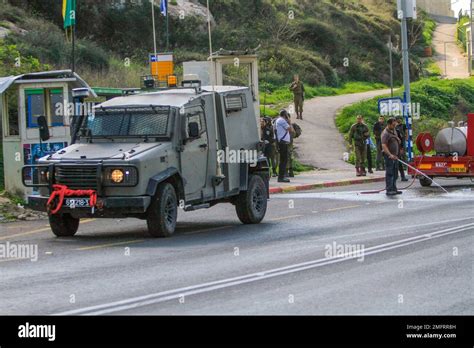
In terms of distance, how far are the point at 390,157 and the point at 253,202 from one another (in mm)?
7060

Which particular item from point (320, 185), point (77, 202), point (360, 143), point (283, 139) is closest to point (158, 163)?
point (77, 202)

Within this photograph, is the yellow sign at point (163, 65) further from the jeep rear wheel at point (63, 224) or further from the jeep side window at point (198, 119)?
the jeep rear wheel at point (63, 224)

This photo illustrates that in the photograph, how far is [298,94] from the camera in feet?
139

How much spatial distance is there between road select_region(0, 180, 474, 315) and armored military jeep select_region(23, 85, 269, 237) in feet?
1.74

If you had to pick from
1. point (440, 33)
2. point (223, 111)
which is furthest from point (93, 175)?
point (440, 33)

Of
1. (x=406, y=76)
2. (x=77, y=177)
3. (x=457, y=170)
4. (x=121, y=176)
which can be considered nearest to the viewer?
(x=121, y=176)

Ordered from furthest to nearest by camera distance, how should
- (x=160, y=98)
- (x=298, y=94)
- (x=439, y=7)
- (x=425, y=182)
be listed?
1. (x=439, y=7)
2. (x=298, y=94)
3. (x=425, y=182)
4. (x=160, y=98)

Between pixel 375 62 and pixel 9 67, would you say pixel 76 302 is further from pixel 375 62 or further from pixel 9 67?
pixel 375 62

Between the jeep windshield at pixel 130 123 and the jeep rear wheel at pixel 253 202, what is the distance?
105 inches

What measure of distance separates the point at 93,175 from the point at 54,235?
1.87 meters

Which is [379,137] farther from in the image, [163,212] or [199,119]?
[163,212]

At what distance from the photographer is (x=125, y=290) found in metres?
12.1

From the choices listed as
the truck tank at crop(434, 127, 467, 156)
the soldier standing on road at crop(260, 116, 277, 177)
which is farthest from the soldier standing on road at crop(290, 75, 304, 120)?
the truck tank at crop(434, 127, 467, 156)

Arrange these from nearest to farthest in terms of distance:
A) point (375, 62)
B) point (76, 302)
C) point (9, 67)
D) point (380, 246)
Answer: point (76, 302) → point (380, 246) → point (9, 67) → point (375, 62)
